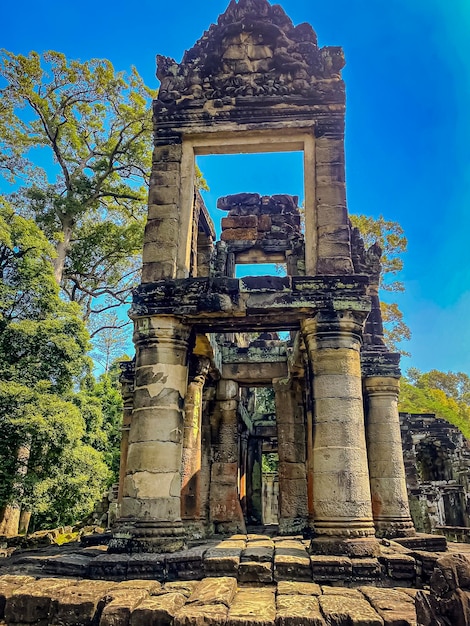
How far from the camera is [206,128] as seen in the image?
8.38m

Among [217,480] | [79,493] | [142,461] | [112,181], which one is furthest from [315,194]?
[112,181]

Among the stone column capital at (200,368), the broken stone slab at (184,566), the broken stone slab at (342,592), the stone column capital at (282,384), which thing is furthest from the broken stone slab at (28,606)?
the stone column capital at (282,384)

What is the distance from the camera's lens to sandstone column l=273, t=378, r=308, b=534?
1059 centimetres

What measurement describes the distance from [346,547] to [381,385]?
422cm

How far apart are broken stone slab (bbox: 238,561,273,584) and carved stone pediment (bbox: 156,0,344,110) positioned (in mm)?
7111

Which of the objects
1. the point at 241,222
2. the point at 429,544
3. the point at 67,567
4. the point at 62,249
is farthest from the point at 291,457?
the point at 62,249

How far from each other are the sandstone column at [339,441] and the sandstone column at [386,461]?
2818mm

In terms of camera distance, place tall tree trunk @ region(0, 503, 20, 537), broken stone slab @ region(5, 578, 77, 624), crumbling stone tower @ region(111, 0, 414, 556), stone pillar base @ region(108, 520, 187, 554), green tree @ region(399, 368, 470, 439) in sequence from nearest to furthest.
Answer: broken stone slab @ region(5, 578, 77, 624) < stone pillar base @ region(108, 520, 187, 554) < crumbling stone tower @ region(111, 0, 414, 556) < tall tree trunk @ region(0, 503, 20, 537) < green tree @ region(399, 368, 470, 439)

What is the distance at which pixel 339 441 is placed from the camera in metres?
6.47

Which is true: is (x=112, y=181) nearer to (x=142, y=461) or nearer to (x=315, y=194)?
(x=315, y=194)

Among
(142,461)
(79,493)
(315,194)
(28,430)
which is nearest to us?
(142,461)

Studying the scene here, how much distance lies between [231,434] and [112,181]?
15.4 metres

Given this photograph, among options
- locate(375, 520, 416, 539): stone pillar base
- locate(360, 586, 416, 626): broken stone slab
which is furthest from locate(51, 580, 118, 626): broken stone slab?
locate(375, 520, 416, 539): stone pillar base

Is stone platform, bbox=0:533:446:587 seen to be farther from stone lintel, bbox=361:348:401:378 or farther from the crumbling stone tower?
stone lintel, bbox=361:348:401:378
